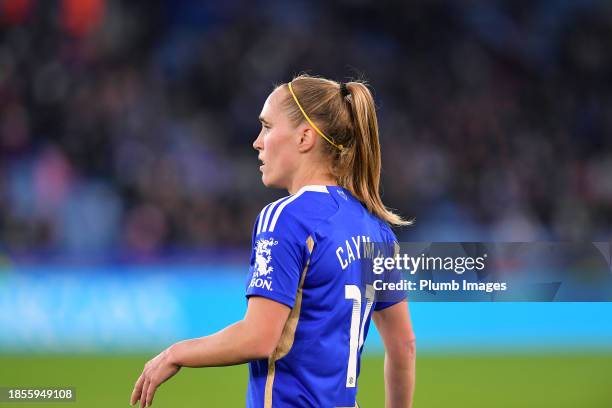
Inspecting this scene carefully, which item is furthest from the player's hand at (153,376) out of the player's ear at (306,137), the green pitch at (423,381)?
the green pitch at (423,381)

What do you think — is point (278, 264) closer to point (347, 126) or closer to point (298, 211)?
point (298, 211)

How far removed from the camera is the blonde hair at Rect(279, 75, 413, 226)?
7.38 feet

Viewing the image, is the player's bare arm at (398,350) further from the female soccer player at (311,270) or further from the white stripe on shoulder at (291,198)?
the white stripe on shoulder at (291,198)

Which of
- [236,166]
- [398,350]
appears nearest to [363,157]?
[398,350]

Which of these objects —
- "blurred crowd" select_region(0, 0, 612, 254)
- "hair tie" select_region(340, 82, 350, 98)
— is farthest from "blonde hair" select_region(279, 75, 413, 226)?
"blurred crowd" select_region(0, 0, 612, 254)

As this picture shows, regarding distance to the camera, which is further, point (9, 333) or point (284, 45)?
point (284, 45)

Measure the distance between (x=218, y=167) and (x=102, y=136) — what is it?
1.41 metres

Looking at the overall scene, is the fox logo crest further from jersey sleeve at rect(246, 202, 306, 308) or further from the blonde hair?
the blonde hair

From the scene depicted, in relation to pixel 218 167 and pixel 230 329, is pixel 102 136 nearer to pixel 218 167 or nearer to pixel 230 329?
pixel 218 167

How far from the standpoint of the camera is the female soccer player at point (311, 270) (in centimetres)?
202

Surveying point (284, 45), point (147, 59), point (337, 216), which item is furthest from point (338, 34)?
point (337, 216)

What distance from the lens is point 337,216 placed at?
2156mm

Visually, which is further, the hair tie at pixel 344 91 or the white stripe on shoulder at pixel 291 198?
the hair tie at pixel 344 91

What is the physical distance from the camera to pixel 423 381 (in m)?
5.90
